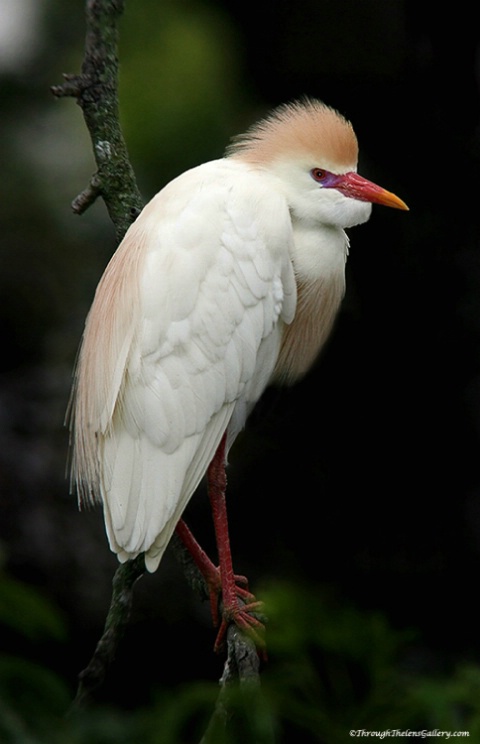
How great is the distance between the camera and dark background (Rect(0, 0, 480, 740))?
340 cm

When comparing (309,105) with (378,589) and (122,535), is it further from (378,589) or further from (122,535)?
(378,589)

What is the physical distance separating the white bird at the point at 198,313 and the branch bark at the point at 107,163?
0.25 ft

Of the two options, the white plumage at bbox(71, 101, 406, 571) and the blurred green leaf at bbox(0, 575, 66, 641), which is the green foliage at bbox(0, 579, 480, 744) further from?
the white plumage at bbox(71, 101, 406, 571)

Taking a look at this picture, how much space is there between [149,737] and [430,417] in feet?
8.68

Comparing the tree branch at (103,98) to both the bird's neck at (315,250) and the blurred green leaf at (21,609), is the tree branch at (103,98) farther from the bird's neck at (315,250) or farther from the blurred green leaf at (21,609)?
the blurred green leaf at (21,609)

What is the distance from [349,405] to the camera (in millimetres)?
3666

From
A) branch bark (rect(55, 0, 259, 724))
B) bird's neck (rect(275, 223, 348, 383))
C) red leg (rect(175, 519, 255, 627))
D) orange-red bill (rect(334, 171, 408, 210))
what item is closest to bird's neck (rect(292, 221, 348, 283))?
bird's neck (rect(275, 223, 348, 383))

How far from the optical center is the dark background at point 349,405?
340 centimetres

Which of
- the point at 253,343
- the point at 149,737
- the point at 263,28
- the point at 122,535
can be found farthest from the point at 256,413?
the point at 263,28

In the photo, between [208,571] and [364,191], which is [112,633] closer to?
[208,571]

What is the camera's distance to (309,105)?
219cm

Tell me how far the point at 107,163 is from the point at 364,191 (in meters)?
0.51

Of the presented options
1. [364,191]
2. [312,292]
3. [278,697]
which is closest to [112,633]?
[278,697]

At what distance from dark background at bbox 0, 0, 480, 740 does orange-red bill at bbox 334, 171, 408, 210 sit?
1512mm
